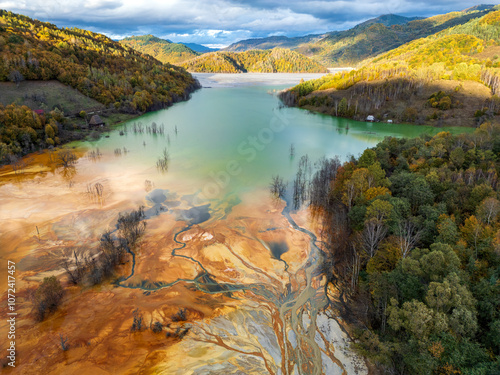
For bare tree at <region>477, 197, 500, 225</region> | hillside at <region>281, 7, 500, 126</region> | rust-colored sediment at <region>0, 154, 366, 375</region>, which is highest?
hillside at <region>281, 7, 500, 126</region>

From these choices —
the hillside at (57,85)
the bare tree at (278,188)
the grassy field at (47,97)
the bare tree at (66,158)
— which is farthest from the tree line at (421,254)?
the grassy field at (47,97)

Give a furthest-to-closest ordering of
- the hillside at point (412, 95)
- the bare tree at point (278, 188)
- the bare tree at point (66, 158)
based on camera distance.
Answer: the hillside at point (412, 95) < the bare tree at point (66, 158) < the bare tree at point (278, 188)

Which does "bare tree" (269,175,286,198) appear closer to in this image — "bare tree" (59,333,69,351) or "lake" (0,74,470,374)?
"lake" (0,74,470,374)

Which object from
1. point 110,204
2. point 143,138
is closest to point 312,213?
point 110,204

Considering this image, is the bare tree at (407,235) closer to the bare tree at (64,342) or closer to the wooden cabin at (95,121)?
the bare tree at (64,342)

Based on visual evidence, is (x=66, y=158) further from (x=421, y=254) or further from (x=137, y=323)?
(x=421, y=254)

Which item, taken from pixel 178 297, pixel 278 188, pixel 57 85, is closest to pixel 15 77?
pixel 57 85

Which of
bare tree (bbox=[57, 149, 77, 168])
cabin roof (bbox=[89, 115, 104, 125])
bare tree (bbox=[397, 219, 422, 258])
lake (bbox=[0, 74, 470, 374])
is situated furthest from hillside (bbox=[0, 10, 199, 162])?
bare tree (bbox=[397, 219, 422, 258])
